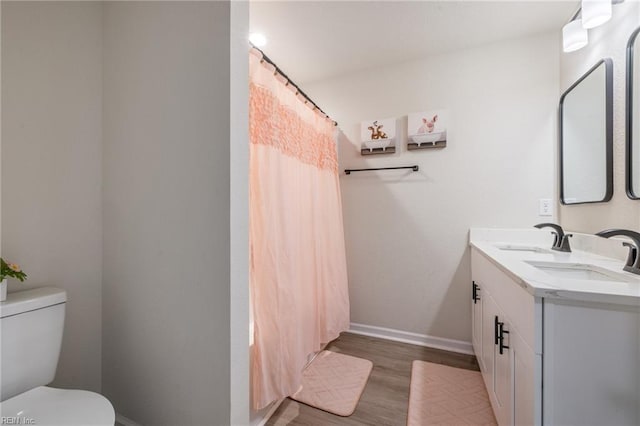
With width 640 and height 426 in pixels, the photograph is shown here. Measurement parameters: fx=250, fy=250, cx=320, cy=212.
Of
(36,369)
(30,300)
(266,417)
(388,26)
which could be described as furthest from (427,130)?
(36,369)

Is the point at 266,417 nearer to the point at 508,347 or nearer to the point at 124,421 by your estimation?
the point at 124,421

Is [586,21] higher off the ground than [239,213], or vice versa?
→ [586,21]

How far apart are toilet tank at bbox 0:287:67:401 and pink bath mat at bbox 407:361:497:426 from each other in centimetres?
169

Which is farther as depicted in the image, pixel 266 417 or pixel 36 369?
pixel 266 417

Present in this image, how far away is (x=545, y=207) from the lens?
1.82m

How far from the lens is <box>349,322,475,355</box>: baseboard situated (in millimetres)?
2014

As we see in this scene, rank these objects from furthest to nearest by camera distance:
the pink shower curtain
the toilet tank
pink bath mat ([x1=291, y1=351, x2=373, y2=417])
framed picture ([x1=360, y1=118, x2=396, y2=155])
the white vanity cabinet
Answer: framed picture ([x1=360, y1=118, x2=396, y2=155]) < pink bath mat ([x1=291, y1=351, x2=373, y2=417]) < the pink shower curtain < the toilet tank < the white vanity cabinet

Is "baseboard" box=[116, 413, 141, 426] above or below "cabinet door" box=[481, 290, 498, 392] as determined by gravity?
below

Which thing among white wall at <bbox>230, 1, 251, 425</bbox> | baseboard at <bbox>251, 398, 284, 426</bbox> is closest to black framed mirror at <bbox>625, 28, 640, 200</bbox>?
white wall at <bbox>230, 1, 251, 425</bbox>

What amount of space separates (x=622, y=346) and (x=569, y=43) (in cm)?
164

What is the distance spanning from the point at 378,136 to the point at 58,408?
7.92 ft

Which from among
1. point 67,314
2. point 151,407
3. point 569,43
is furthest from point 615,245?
point 67,314

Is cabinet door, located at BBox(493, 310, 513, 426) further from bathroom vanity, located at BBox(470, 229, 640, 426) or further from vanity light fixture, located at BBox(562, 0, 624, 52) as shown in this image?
vanity light fixture, located at BBox(562, 0, 624, 52)

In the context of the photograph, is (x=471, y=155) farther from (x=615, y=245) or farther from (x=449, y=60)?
(x=615, y=245)
